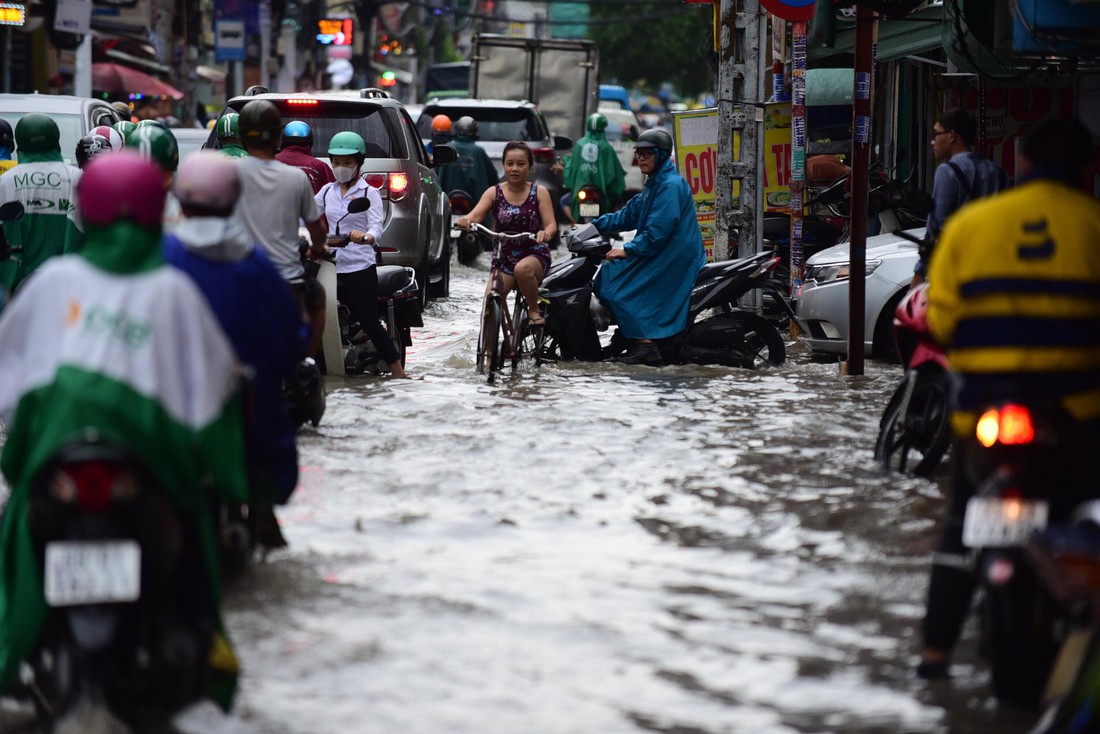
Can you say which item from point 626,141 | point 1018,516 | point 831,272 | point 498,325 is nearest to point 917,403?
point 1018,516

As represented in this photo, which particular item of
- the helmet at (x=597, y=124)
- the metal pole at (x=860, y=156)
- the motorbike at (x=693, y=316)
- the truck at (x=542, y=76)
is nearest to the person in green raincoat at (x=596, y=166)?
the helmet at (x=597, y=124)

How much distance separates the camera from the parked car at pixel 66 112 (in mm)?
15078

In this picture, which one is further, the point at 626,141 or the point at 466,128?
the point at 626,141

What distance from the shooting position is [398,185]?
49.1 feet

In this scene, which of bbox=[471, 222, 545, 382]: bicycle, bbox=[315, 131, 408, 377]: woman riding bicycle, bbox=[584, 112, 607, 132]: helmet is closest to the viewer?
bbox=[315, 131, 408, 377]: woman riding bicycle

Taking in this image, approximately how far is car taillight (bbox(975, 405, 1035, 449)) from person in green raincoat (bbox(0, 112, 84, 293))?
7045mm

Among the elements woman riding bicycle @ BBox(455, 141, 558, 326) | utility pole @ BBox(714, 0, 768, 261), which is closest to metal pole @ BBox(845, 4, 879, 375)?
woman riding bicycle @ BBox(455, 141, 558, 326)

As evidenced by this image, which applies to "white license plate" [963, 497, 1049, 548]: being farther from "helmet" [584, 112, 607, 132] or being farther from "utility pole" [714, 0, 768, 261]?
"helmet" [584, 112, 607, 132]

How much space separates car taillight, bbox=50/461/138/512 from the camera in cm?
445

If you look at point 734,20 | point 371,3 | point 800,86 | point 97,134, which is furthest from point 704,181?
point 371,3

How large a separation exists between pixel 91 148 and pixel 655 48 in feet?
215

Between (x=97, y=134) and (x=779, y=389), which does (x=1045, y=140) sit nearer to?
(x=779, y=389)

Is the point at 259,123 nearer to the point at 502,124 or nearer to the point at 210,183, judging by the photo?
the point at 210,183

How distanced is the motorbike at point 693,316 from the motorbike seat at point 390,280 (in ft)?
4.19
